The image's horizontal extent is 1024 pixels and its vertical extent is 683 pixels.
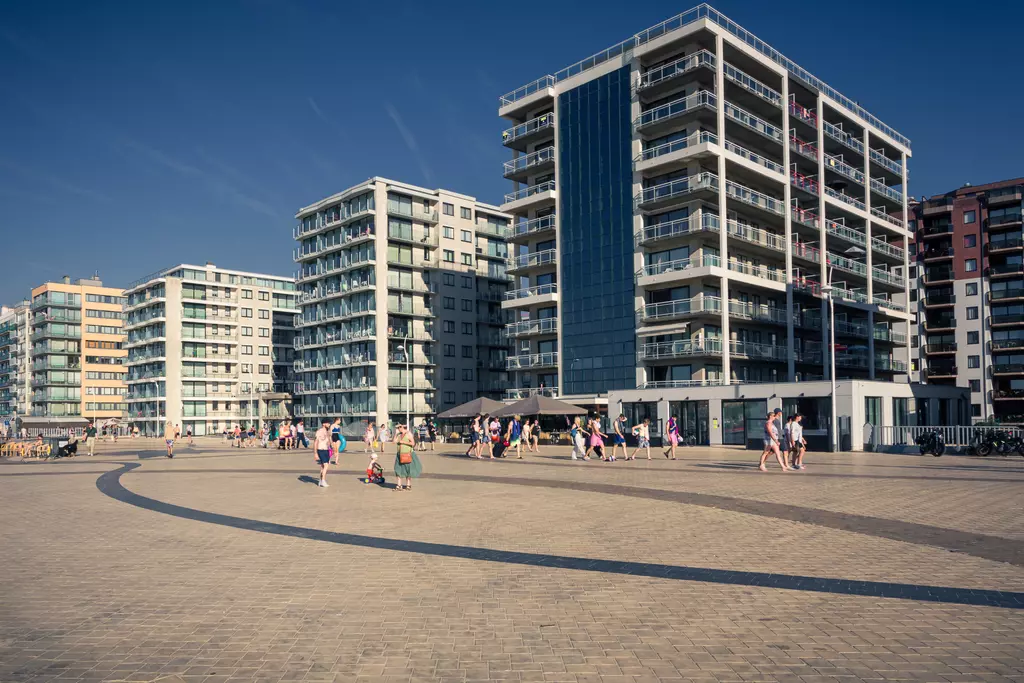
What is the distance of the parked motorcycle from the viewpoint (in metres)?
30.1

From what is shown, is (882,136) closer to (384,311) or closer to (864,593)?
(384,311)

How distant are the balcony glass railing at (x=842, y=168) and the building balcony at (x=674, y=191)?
16.6 m

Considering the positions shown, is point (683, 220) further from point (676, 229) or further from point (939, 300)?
point (939, 300)

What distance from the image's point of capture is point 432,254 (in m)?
77.4

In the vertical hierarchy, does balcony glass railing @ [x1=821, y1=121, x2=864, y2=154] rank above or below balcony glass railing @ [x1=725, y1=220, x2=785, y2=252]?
above

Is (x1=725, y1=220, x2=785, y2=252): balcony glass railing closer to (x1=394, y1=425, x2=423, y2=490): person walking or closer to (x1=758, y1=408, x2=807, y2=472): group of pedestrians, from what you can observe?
(x1=758, y1=408, x2=807, y2=472): group of pedestrians

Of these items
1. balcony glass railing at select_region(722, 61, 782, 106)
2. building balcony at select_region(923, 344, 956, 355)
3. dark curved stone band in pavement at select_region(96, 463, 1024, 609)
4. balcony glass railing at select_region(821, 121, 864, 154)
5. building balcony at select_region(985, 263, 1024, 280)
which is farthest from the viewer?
building balcony at select_region(923, 344, 956, 355)

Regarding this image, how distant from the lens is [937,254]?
8675cm

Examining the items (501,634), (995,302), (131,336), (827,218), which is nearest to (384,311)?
(827,218)

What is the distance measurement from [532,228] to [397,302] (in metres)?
20.0

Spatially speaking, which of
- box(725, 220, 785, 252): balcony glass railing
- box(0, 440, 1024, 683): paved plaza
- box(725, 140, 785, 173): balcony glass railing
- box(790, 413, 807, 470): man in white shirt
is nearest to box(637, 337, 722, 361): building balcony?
box(725, 220, 785, 252): balcony glass railing

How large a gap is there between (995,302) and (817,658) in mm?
89246

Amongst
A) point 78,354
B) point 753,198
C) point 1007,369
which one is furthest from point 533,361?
Result: point 78,354

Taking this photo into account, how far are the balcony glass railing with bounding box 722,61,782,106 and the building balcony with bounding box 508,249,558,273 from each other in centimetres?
1655
